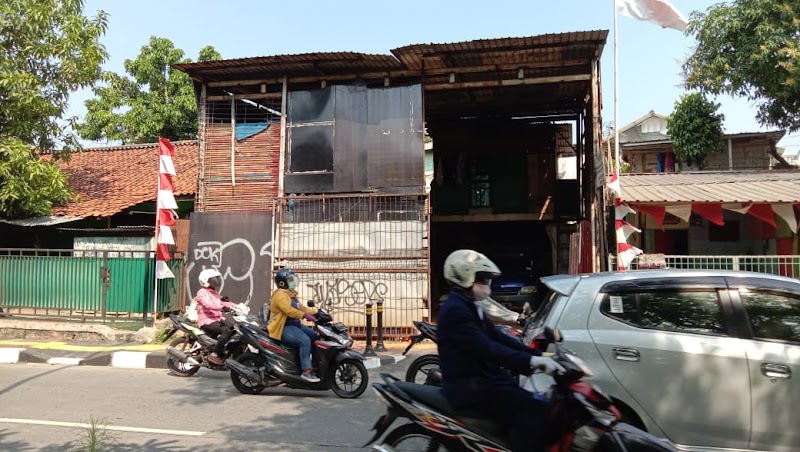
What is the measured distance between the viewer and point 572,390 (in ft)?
9.45

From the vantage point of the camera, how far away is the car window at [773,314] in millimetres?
3932

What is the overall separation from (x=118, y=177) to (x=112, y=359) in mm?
8867

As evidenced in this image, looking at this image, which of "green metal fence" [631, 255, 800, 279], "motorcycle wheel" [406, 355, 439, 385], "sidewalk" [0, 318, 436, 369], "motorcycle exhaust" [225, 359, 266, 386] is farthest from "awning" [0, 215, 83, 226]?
"green metal fence" [631, 255, 800, 279]

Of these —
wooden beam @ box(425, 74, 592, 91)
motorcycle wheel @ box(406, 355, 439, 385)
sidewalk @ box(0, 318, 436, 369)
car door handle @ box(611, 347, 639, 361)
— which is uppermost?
wooden beam @ box(425, 74, 592, 91)

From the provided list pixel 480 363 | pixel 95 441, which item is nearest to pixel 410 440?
pixel 480 363

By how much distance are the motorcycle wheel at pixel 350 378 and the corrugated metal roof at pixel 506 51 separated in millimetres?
6404

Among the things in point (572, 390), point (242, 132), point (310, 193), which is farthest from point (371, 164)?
point (572, 390)

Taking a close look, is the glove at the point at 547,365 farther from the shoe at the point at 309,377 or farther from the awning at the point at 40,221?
the awning at the point at 40,221

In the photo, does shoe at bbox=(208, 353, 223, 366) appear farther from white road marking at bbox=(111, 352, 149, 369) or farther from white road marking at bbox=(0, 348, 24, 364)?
white road marking at bbox=(0, 348, 24, 364)

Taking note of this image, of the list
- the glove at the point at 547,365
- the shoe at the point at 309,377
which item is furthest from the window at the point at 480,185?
the glove at the point at 547,365

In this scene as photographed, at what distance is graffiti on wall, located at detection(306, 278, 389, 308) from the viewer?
1112 cm

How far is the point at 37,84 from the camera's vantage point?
483 inches

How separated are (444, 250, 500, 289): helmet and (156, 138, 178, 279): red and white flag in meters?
9.15

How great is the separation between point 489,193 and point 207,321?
10556 millimetres
